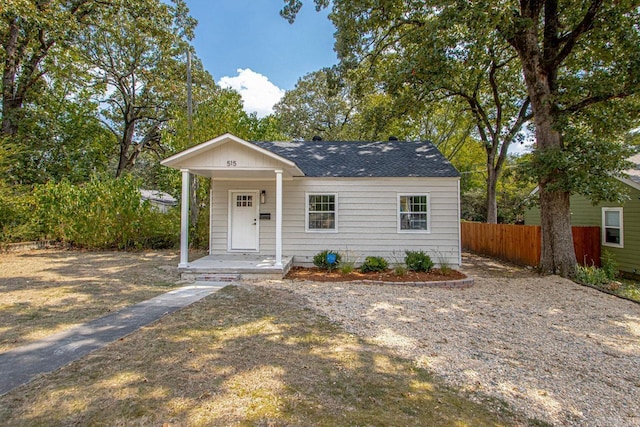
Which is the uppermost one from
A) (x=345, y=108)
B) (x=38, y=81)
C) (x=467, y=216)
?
(x=345, y=108)

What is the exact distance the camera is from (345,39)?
1066 cm

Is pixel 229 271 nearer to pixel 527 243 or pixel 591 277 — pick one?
pixel 591 277

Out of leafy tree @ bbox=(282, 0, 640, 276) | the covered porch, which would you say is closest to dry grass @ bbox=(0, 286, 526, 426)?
the covered porch

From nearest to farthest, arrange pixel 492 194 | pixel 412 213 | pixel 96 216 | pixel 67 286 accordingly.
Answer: pixel 67 286 → pixel 412 213 → pixel 96 216 → pixel 492 194

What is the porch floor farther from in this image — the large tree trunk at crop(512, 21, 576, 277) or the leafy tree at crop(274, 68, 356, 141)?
the leafy tree at crop(274, 68, 356, 141)

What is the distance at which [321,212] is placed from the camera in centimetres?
966

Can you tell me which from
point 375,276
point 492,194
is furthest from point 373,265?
point 492,194

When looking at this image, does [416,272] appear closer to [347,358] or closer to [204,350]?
[347,358]

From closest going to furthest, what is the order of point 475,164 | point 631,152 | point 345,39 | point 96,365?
point 96,365 → point 631,152 → point 345,39 → point 475,164

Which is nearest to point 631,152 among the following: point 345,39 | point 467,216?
point 345,39

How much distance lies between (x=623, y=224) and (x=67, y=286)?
14.8 m

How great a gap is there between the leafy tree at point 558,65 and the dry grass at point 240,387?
7.45 metres

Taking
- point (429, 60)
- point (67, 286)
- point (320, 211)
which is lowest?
point (67, 286)

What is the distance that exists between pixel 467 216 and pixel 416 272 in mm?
15533
